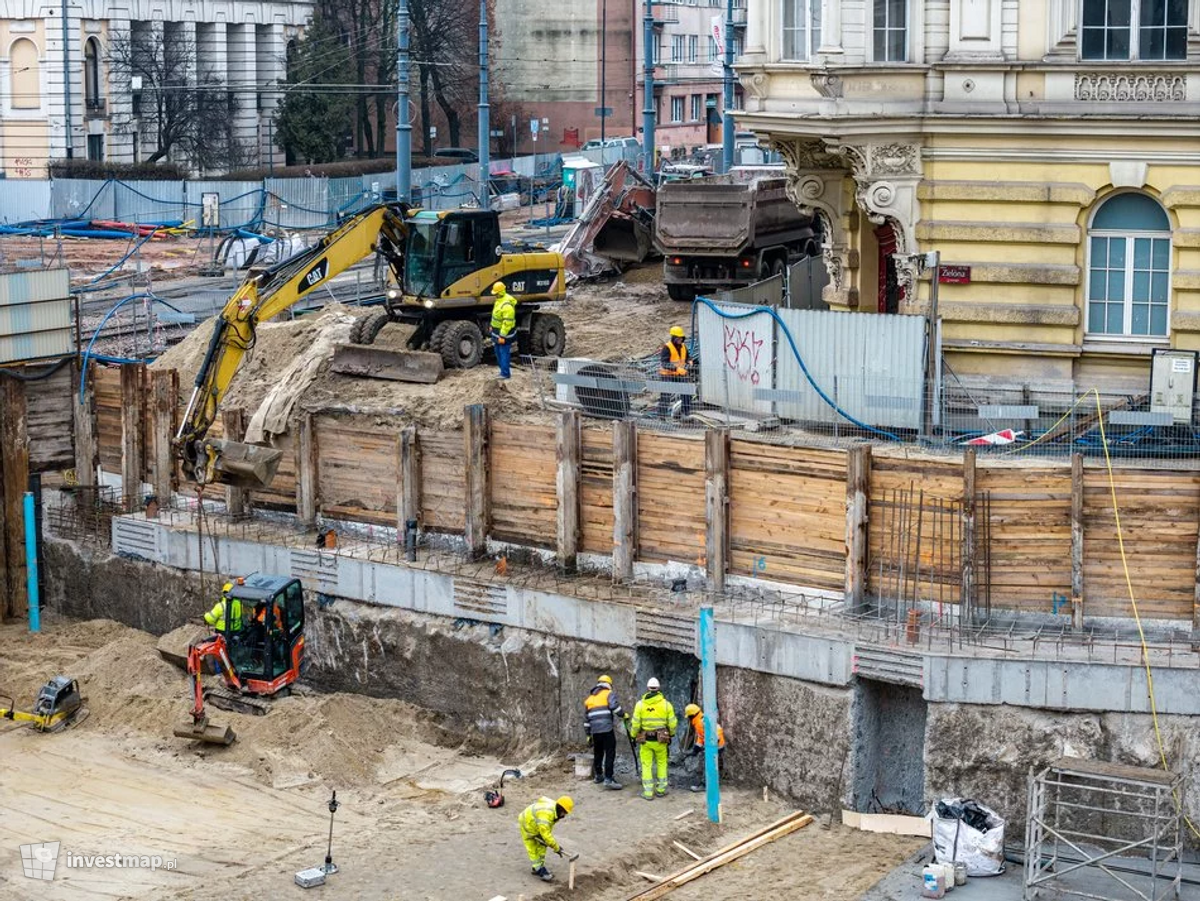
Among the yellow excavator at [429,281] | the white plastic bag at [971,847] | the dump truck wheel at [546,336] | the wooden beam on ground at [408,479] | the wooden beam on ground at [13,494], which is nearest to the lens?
the white plastic bag at [971,847]

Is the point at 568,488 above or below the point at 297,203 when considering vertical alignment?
below

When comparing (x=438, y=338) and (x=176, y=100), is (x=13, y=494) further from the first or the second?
(x=176, y=100)

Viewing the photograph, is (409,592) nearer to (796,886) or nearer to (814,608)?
(814,608)

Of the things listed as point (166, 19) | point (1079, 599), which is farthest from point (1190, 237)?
point (166, 19)

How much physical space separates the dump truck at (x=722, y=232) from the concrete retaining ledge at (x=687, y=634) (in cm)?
1422

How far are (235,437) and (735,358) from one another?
7.11m

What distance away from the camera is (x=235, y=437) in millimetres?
28000

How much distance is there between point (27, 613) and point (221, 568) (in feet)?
11.9

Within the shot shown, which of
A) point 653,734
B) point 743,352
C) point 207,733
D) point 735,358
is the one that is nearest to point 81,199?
point 735,358

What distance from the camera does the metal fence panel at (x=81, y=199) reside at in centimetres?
6256

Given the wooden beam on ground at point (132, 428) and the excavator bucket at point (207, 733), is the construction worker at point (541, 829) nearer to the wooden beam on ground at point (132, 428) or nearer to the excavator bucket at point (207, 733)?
the excavator bucket at point (207, 733)

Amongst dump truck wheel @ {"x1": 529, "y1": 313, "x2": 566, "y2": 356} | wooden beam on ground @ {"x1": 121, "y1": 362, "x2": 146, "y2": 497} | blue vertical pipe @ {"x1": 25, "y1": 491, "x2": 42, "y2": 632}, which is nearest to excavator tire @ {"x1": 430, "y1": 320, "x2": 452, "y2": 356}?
dump truck wheel @ {"x1": 529, "y1": 313, "x2": 566, "y2": 356}

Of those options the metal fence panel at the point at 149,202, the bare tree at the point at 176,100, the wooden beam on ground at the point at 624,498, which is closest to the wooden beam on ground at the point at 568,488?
the wooden beam on ground at the point at 624,498

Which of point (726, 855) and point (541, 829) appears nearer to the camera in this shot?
point (541, 829)
